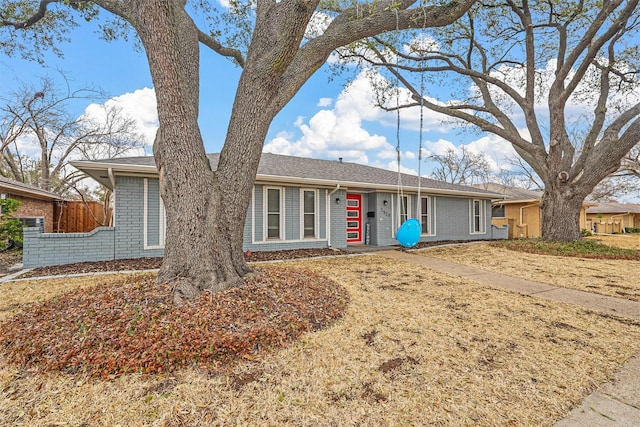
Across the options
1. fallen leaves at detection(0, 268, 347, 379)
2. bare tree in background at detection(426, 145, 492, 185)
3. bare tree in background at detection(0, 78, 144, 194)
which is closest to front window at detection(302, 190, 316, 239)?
fallen leaves at detection(0, 268, 347, 379)

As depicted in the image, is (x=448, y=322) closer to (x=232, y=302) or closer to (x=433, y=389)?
(x=433, y=389)

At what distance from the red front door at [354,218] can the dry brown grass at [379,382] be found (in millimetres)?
7484

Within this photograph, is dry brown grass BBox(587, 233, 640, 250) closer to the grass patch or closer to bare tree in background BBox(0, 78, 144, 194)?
the grass patch

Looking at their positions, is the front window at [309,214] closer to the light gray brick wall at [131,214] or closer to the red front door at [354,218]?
the red front door at [354,218]

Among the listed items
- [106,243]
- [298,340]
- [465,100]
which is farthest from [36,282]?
[465,100]

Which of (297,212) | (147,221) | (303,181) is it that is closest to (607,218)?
(297,212)

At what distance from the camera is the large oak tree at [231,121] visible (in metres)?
3.54

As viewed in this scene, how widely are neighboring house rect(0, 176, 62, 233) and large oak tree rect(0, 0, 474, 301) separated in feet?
27.0

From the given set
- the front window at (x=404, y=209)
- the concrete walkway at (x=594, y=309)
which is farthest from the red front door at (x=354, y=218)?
the concrete walkway at (x=594, y=309)

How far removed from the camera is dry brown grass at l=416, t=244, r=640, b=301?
5281mm

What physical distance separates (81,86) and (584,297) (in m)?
18.0

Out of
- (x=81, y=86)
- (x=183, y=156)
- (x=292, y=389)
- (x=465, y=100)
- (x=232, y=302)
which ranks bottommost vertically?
(x=292, y=389)

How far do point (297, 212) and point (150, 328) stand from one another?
6.67 meters

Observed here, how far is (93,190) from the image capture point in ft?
68.6
